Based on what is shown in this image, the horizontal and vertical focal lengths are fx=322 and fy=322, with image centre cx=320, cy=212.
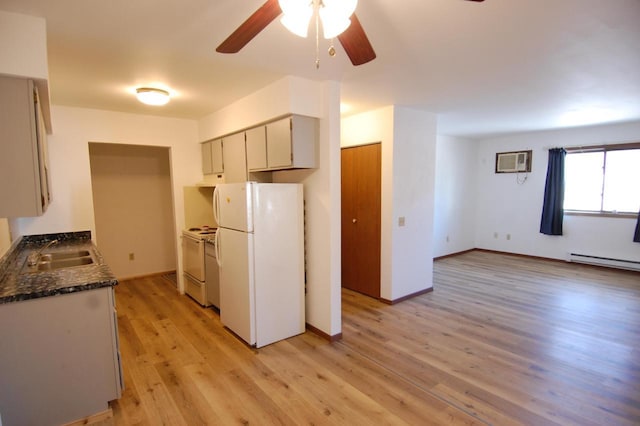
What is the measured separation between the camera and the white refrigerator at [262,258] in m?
2.86

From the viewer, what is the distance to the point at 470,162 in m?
6.75

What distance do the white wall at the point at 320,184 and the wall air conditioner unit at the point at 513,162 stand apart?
4952mm

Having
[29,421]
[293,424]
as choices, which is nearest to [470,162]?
[293,424]

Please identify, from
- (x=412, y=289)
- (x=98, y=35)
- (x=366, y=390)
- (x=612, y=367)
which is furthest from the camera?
(x=412, y=289)

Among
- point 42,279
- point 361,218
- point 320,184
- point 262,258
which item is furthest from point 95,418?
point 361,218

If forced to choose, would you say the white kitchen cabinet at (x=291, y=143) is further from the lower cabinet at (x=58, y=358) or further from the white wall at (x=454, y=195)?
the white wall at (x=454, y=195)

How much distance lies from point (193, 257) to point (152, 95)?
1.98 meters

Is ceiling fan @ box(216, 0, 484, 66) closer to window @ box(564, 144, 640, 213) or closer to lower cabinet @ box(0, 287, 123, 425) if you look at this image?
lower cabinet @ box(0, 287, 123, 425)

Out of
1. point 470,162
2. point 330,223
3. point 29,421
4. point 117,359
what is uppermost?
point 470,162

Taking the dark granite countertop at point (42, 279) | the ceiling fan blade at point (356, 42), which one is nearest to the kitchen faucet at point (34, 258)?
the dark granite countertop at point (42, 279)

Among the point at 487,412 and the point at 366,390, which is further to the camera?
the point at 366,390

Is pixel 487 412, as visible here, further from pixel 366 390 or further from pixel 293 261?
pixel 293 261

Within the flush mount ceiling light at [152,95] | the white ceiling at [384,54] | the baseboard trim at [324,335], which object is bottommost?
the baseboard trim at [324,335]

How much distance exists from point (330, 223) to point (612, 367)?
8.39 ft
